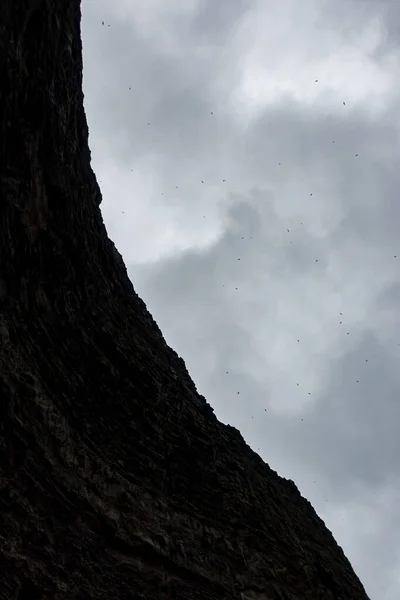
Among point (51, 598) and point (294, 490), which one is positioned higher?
point (294, 490)

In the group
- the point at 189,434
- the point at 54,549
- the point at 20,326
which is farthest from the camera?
the point at 189,434

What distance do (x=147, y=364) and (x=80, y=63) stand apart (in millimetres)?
7311

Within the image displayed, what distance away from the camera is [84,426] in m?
13.3

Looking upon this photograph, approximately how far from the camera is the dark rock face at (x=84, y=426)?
11.1 meters

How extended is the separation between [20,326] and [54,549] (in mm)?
4170

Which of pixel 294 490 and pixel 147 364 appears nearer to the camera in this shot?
pixel 147 364

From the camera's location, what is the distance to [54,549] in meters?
10.8

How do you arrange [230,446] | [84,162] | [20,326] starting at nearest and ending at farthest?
1. [20,326]
2. [84,162]
3. [230,446]

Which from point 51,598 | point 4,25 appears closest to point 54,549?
point 51,598

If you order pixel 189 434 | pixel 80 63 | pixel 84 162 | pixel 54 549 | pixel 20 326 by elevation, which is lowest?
pixel 54 549

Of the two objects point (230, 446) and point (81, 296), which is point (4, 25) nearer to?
point (81, 296)

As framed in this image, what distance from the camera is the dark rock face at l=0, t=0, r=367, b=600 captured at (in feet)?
36.4

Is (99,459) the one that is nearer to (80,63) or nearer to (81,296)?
(81,296)

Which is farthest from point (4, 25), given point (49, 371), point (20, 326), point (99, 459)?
point (99, 459)
